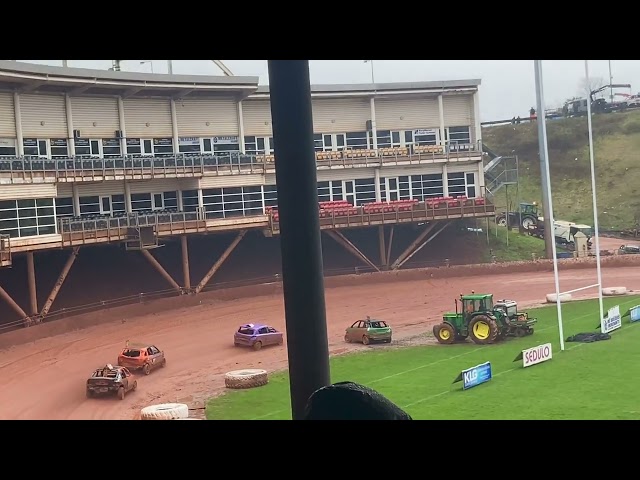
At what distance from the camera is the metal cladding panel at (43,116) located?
21.7 feet

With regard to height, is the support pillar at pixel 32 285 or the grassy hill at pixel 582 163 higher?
the grassy hill at pixel 582 163

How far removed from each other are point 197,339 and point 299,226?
4.51m

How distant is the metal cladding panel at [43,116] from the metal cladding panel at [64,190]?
0.45 meters

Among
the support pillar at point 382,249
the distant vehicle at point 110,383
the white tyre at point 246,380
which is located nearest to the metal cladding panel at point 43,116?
the distant vehicle at point 110,383

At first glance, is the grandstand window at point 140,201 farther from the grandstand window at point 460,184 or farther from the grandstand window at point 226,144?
the grandstand window at point 460,184

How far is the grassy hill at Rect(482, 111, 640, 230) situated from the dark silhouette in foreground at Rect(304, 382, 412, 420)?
7235mm

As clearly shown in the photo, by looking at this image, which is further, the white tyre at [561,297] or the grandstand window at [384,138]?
the grandstand window at [384,138]

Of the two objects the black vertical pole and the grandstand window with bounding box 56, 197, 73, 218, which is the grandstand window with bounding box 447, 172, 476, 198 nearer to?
the grandstand window with bounding box 56, 197, 73, 218

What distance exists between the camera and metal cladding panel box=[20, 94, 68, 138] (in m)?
6.62

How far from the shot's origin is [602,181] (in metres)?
8.09

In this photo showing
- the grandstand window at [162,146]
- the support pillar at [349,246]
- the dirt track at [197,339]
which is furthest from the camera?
the support pillar at [349,246]

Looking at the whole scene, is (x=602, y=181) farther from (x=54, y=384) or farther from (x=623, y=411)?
(x=54, y=384)
